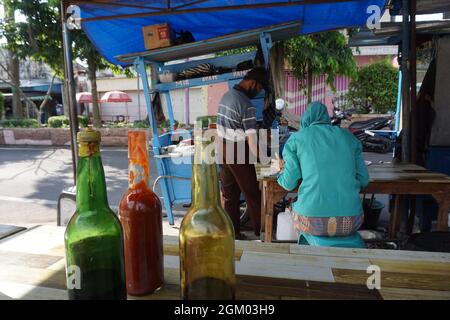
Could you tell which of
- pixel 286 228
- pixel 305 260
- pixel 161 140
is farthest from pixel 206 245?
pixel 161 140

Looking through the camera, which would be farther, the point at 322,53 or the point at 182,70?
the point at 322,53

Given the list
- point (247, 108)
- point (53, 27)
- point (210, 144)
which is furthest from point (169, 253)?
point (53, 27)

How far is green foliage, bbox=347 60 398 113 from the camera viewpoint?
1373cm

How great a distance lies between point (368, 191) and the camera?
288 centimetres

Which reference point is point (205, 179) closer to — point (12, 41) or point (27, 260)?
point (27, 260)

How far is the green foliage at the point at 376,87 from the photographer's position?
13.7 m

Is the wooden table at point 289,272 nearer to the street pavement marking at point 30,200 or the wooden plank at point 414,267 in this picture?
the wooden plank at point 414,267

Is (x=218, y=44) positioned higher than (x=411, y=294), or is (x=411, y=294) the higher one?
(x=218, y=44)

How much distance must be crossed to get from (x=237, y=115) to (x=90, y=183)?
3035mm

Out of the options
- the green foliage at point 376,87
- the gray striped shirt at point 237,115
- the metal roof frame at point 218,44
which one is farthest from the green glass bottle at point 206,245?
the green foliage at point 376,87

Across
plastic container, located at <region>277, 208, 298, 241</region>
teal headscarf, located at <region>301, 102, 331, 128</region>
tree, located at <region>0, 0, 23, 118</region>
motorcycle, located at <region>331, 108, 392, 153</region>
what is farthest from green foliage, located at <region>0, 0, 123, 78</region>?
teal headscarf, located at <region>301, 102, 331, 128</region>

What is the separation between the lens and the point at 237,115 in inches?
146

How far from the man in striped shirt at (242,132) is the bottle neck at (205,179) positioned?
285 centimetres
